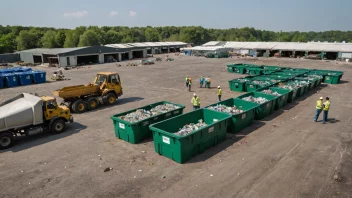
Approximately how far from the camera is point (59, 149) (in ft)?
37.6

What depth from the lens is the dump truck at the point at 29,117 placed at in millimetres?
11516

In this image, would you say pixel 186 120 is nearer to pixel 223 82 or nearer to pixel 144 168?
pixel 144 168

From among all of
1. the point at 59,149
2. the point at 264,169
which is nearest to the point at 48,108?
the point at 59,149

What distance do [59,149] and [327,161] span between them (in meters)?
11.7

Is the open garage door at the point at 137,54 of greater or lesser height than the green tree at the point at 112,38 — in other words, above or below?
below

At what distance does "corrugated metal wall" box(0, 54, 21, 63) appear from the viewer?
5166cm

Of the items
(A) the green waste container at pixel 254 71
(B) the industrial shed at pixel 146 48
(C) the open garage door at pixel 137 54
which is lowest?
(A) the green waste container at pixel 254 71

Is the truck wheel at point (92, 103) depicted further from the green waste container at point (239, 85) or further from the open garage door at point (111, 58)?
the open garage door at point (111, 58)

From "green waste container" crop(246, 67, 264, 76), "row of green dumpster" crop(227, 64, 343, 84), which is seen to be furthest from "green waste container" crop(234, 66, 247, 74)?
"green waste container" crop(246, 67, 264, 76)

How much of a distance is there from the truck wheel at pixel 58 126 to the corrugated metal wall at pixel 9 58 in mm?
49584

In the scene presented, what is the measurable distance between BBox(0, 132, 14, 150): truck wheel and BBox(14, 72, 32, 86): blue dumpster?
806 inches

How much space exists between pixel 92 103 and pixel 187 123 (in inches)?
333

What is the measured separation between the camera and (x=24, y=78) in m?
29.1

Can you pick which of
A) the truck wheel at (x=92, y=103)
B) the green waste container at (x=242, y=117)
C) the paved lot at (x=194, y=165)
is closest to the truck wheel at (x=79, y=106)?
the truck wheel at (x=92, y=103)
